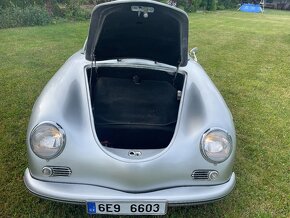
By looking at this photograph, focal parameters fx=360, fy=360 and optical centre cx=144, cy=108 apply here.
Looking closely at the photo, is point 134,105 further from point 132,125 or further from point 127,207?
point 127,207

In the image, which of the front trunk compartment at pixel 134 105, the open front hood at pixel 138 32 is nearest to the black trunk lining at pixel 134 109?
the front trunk compartment at pixel 134 105

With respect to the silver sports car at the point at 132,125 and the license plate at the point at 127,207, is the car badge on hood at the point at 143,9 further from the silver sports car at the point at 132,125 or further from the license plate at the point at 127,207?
the license plate at the point at 127,207

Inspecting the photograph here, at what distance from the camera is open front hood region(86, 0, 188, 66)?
268 cm

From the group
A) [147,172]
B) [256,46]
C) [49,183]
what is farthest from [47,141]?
[256,46]

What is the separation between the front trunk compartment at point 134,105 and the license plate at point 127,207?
0.59 m

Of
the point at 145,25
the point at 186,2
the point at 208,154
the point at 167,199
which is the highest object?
the point at 145,25

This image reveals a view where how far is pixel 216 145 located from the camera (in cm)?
236

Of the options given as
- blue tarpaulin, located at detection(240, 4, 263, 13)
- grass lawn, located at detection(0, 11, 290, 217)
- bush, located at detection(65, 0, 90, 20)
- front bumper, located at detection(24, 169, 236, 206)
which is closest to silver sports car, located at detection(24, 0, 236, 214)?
front bumper, located at detection(24, 169, 236, 206)

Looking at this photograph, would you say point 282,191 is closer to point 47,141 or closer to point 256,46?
point 47,141

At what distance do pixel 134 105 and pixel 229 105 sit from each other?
2285mm

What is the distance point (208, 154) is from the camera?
2336 millimetres

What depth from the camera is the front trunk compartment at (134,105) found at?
9.14 ft

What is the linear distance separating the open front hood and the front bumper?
46.1 inches

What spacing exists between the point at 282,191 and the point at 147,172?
1.48 m
